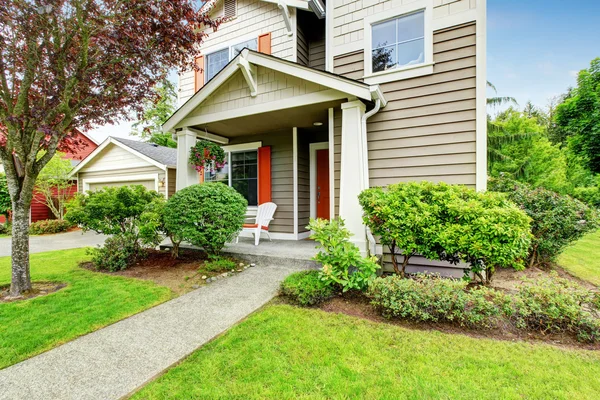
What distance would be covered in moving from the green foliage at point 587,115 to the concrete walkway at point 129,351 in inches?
548

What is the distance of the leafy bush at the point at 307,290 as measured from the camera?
3.05 m

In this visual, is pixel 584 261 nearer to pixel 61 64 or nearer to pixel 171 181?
pixel 61 64

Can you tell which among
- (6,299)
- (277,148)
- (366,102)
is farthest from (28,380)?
(277,148)

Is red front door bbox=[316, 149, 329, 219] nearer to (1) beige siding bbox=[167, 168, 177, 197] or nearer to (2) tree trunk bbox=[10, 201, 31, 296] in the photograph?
(2) tree trunk bbox=[10, 201, 31, 296]

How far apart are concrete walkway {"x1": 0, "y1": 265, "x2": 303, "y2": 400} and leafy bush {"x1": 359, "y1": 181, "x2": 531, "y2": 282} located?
173cm

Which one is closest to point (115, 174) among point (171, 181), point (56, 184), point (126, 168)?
point (126, 168)

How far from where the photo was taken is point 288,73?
13.7ft

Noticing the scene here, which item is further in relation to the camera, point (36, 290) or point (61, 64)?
point (36, 290)

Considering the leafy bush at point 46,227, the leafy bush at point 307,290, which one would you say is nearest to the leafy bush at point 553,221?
the leafy bush at point 307,290

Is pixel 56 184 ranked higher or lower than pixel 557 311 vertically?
higher

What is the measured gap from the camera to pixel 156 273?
4.37 metres

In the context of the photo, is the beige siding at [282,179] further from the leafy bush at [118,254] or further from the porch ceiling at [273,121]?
the leafy bush at [118,254]

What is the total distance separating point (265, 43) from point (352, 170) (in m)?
4.37

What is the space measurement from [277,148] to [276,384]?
16.8ft
